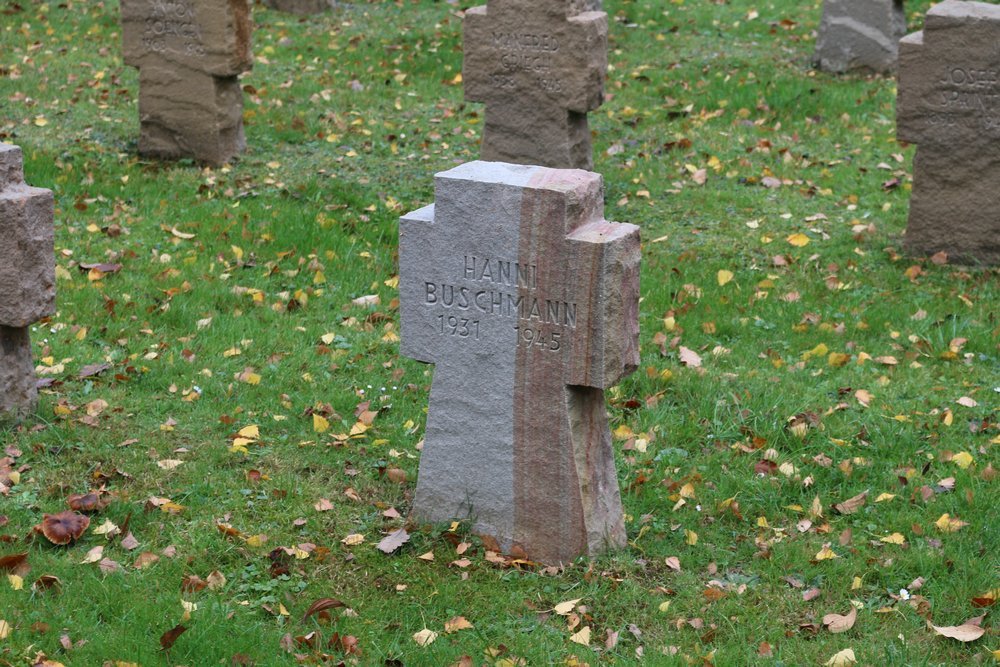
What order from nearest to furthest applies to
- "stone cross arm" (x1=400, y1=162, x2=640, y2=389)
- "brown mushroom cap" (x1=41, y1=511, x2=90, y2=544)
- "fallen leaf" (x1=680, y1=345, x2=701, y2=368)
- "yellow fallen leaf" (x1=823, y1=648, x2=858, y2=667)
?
1. "yellow fallen leaf" (x1=823, y1=648, x2=858, y2=667)
2. "stone cross arm" (x1=400, y1=162, x2=640, y2=389)
3. "brown mushroom cap" (x1=41, y1=511, x2=90, y2=544)
4. "fallen leaf" (x1=680, y1=345, x2=701, y2=368)

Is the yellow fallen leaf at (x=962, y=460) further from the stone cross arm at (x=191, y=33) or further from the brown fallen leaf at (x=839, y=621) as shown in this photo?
the stone cross arm at (x=191, y=33)

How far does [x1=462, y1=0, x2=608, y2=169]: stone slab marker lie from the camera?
825cm

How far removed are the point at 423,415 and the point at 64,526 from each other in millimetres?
1681

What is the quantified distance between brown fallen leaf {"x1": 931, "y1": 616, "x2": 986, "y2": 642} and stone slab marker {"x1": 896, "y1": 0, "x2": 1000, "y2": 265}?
158 inches

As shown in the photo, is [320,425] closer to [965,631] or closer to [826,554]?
[826,554]

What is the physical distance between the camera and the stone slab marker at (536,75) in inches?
325

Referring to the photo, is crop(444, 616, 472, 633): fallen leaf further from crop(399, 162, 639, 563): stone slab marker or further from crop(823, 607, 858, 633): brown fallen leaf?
crop(823, 607, 858, 633): brown fallen leaf

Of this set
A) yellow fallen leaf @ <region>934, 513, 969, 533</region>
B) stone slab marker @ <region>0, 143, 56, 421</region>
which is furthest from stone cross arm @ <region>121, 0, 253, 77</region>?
yellow fallen leaf @ <region>934, 513, 969, 533</region>

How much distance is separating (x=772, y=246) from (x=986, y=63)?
1621 millimetres

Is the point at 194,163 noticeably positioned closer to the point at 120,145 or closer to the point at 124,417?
the point at 120,145

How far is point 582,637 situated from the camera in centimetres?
398

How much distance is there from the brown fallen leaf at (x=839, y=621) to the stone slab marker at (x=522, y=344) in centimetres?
81

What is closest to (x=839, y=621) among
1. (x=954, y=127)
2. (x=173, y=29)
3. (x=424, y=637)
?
(x=424, y=637)

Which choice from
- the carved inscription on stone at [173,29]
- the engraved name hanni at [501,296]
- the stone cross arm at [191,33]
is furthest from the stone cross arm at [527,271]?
the carved inscription on stone at [173,29]
